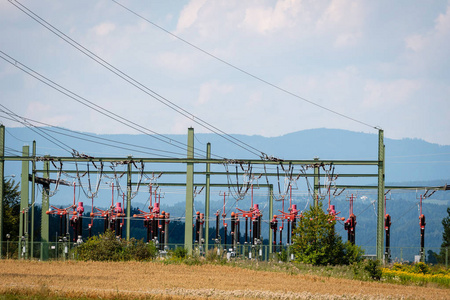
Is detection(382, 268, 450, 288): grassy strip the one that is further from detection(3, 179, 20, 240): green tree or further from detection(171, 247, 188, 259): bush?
detection(3, 179, 20, 240): green tree

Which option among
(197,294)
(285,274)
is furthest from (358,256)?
(197,294)

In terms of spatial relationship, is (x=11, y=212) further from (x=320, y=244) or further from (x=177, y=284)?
(x=177, y=284)

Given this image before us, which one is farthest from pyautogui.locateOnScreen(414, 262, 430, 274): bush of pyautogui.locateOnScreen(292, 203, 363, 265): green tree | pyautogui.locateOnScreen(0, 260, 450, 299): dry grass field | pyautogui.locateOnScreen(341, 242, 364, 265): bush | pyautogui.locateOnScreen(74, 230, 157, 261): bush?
pyautogui.locateOnScreen(74, 230, 157, 261): bush

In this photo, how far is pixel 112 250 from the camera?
4628 cm

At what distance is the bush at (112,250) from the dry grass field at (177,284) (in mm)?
3036

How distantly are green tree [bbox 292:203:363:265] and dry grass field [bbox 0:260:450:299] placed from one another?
502 cm

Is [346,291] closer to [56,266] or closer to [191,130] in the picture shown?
[56,266]

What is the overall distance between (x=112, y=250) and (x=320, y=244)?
12105mm

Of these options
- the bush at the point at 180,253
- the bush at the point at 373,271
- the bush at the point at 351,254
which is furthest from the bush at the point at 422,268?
the bush at the point at 180,253

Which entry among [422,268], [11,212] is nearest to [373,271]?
[422,268]

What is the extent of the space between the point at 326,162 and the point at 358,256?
5616mm

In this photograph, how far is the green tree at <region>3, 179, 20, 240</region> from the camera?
2923 inches

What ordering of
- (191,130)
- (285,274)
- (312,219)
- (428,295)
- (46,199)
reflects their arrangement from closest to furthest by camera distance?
(428,295)
(285,274)
(312,219)
(191,130)
(46,199)

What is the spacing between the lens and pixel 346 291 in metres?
30.3
